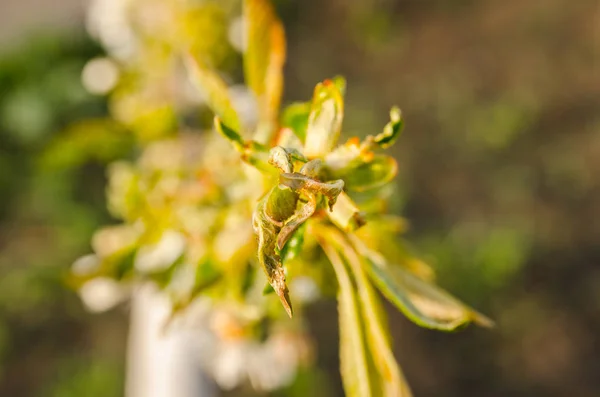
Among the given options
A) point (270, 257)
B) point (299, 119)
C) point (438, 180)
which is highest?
point (438, 180)

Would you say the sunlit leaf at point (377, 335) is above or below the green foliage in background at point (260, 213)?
below

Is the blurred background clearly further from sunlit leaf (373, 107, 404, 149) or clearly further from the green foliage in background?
sunlit leaf (373, 107, 404, 149)

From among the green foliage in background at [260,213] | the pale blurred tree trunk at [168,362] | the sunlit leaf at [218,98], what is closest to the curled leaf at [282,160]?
the green foliage in background at [260,213]

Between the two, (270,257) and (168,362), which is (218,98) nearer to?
(270,257)

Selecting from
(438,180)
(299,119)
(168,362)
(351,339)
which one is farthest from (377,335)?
(438,180)

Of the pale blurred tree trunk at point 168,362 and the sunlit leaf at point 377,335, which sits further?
the pale blurred tree trunk at point 168,362

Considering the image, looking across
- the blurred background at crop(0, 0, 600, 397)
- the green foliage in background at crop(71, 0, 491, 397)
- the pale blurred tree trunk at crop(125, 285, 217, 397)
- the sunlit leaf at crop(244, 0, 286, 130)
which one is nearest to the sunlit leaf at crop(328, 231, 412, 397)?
the green foliage in background at crop(71, 0, 491, 397)

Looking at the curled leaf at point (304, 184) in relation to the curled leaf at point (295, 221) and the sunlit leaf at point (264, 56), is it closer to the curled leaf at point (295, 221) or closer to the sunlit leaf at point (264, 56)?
the curled leaf at point (295, 221)

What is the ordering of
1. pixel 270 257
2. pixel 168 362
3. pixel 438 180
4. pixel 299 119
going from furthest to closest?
pixel 438 180 → pixel 168 362 → pixel 299 119 → pixel 270 257
